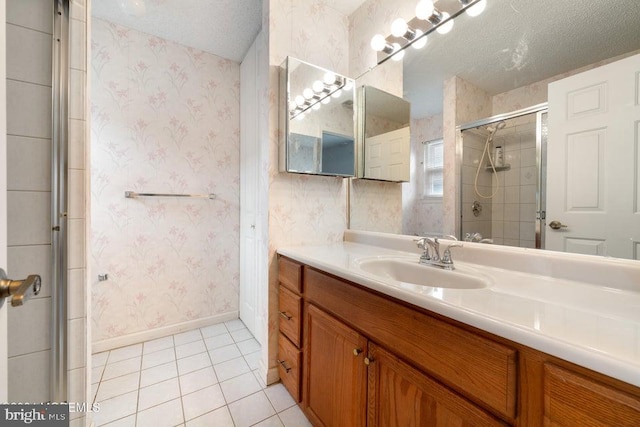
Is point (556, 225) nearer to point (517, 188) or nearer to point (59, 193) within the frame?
point (517, 188)

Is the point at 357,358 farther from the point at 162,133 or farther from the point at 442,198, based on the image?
the point at 162,133

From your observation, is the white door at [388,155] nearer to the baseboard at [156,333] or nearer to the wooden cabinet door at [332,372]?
the wooden cabinet door at [332,372]

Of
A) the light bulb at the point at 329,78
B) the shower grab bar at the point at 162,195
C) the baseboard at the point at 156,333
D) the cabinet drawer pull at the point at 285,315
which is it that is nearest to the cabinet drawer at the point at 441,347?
the cabinet drawer pull at the point at 285,315

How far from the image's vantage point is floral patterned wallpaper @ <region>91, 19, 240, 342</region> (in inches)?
71.8

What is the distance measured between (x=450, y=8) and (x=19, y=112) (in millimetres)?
1790

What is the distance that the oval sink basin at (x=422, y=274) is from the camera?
0.91m

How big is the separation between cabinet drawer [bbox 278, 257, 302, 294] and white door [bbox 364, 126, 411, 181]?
78 centimetres

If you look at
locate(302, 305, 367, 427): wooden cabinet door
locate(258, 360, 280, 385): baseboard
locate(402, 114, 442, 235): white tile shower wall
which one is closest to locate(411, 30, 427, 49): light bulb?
locate(402, 114, 442, 235): white tile shower wall

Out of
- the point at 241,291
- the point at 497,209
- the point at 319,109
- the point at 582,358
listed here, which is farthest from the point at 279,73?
the point at 241,291

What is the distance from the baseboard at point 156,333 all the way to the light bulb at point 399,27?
8.07 feet

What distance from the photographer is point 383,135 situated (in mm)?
1585

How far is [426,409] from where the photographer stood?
66 cm

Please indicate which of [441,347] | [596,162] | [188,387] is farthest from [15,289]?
[596,162]

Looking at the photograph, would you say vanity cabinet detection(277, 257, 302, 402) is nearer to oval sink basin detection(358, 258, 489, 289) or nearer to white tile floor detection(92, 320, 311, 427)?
white tile floor detection(92, 320, 311, 427)
